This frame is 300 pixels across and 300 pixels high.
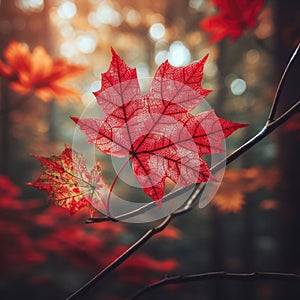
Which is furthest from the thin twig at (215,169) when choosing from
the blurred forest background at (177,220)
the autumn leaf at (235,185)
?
the autumn leaf at (235,185)

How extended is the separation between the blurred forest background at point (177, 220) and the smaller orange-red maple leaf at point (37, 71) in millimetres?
91

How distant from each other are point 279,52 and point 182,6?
10.8 feet

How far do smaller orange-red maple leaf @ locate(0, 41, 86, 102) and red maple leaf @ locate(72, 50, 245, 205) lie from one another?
1.04m

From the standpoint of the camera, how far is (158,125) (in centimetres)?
46

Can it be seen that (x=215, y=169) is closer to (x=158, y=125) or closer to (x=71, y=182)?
(x=158, y=125)

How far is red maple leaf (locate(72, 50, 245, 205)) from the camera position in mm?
434

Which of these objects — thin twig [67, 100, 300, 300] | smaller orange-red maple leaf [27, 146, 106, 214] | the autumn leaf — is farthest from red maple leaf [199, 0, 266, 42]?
the autumn leaf

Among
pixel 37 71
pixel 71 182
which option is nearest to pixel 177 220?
pixel 37 71

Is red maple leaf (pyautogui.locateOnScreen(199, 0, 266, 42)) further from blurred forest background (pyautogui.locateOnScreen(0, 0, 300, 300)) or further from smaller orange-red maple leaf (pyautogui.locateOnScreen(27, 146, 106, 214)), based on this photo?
smaller orange-red maple leaf (pyautogui.locateOnScreen(27, 146, 106, 214))

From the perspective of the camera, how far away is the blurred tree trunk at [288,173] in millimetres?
2125

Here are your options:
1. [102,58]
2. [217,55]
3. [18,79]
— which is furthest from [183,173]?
[102,58]

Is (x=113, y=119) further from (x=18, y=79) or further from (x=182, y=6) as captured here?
(x=182, y=6)

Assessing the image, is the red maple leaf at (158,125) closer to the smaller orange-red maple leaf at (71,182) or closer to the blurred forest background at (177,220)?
the smaller orange-red maple leaf at (71,182)

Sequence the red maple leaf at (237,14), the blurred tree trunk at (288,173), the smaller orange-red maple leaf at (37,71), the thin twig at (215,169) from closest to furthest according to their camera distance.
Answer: the thin twig at (215,169)
the red maple leaf at (237,14)
the smaller orange-red maple leaf at (37,71)
the blurred tree trunk at (288,173)
